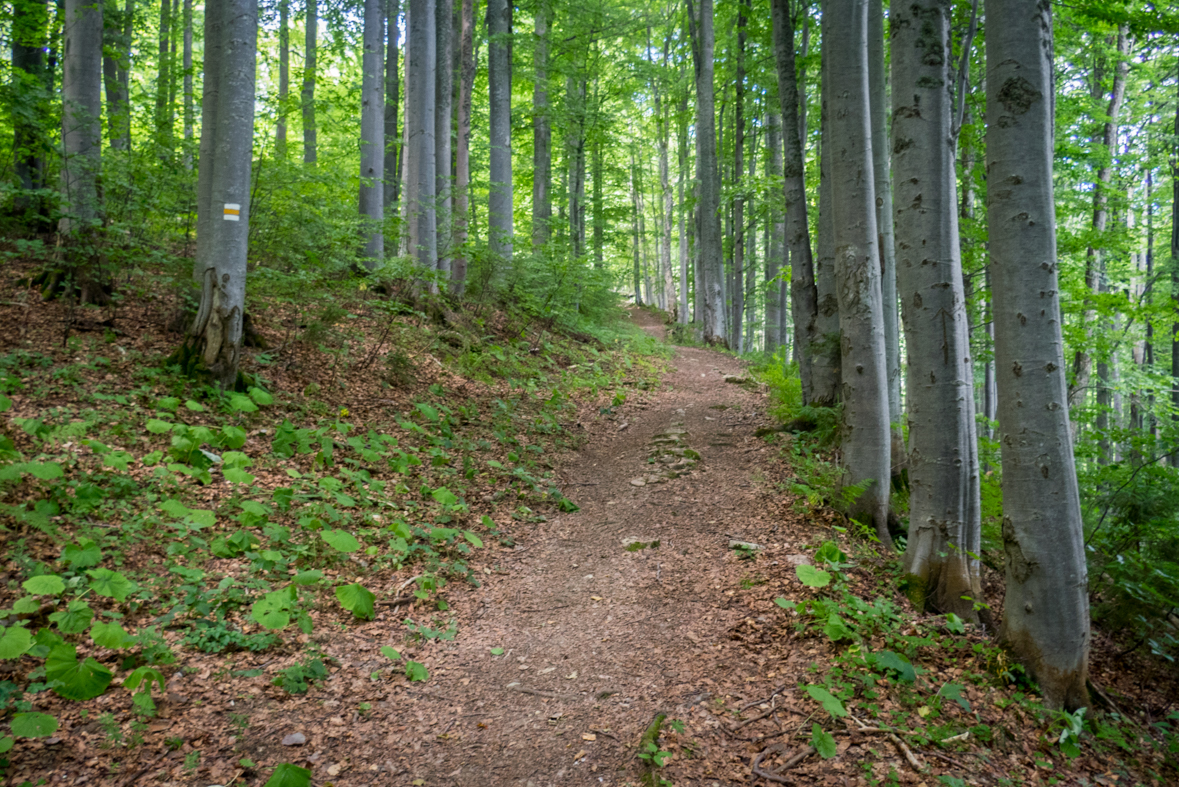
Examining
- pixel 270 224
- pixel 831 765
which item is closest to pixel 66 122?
pixel 270 224

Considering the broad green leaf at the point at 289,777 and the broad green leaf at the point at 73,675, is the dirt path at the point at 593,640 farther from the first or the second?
the broad green leaf at the point at 73,675

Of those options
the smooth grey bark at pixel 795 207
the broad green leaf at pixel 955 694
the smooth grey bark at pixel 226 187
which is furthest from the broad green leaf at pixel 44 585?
the smooth grey bark at pixel 795 207

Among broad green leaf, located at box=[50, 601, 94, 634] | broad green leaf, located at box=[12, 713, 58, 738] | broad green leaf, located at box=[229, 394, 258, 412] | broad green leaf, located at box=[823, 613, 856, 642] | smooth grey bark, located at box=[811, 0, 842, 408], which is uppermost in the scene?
smooth grey bark, located at box=[811, 0, 842, 408]

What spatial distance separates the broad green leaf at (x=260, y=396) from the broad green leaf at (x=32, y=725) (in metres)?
3.25

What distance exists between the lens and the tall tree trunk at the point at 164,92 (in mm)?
6973

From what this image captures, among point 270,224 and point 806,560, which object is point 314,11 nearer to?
point 270,224

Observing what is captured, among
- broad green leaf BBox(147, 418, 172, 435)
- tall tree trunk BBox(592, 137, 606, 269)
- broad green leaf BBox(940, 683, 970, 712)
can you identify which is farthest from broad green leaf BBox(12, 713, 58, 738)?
tall tree trunk BBox(592, 137, 606, 269)

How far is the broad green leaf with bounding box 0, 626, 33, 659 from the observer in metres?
2.28

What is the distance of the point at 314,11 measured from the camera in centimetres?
1185

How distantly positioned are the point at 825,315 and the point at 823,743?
495 centimetres

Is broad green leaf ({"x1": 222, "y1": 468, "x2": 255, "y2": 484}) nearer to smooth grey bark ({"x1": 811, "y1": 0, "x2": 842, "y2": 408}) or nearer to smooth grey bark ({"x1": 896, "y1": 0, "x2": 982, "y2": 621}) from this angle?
smooth grey bark ({"x1": 896, "y1": 0, "x2": 982, "y2": 621})

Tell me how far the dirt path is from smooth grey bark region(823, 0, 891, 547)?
3.09 feet

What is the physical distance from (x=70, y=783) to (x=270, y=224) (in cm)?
633

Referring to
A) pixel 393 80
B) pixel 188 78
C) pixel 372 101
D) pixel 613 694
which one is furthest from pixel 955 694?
pixel 188 78
